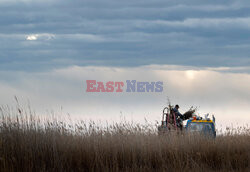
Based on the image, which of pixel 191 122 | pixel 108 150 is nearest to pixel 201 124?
pixel 191 122

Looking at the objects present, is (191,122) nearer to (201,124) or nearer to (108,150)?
(201,124)

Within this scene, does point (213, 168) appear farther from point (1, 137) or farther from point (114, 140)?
point (1, 137)

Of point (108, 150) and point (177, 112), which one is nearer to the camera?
point (108, 150)

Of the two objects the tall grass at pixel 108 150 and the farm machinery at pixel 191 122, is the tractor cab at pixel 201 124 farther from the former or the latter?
the tall grass at pixel 108 150

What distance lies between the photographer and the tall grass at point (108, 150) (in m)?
10.6

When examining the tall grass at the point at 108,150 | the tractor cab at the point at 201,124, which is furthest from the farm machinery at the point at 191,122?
the tall grass at the point at 108,150

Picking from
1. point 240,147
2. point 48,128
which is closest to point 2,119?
point 48,128

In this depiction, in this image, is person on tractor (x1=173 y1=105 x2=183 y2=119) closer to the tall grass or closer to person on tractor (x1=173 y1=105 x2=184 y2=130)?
person on tractor (x1=173 y1=105 x2=184 y2=130)

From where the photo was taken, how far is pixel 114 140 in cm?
1199

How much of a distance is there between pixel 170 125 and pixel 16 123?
19.8ft

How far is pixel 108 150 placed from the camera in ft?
37.5

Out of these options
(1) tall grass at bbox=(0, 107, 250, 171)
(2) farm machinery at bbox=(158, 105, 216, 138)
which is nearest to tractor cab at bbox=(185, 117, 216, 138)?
(2) farm machinery at bbox=(158, 105, 216, 138)

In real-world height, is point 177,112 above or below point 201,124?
above

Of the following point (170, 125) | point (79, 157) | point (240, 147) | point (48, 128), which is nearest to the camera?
point (79, 157)
